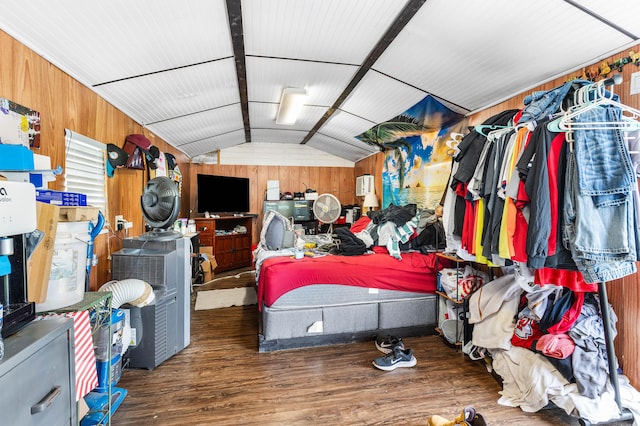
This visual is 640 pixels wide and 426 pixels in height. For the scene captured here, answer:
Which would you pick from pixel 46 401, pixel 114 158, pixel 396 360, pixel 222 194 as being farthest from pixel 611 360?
pixel 222 194

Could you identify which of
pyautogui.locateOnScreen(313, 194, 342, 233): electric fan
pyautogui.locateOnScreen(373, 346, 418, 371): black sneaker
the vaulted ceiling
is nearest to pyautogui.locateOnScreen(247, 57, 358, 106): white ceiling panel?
the vaulted ceiling

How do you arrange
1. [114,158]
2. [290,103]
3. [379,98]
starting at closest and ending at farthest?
[114,158] < [379,98] < [290,103]

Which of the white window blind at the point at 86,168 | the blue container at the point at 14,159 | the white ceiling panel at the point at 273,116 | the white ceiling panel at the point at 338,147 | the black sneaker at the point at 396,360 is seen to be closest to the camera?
the blue container at the point at 14,159

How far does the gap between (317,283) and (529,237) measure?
1.61 metres

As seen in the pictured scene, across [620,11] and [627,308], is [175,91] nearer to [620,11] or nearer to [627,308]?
[620,11]

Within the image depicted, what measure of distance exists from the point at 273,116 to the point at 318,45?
2.10 meters

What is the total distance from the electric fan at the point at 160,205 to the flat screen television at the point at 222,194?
2.81m

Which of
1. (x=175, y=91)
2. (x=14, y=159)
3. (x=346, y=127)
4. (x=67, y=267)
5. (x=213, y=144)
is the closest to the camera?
(x=14, y=159)

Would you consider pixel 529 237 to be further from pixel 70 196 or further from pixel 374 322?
pixel 70 196

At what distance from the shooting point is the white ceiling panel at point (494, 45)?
5.43 feet

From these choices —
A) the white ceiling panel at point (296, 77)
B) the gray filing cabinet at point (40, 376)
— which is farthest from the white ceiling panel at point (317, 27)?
the gray filing cabinet at point (40, 376)

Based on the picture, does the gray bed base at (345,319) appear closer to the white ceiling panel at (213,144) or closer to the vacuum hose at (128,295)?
the vacuum hose at (128,295)

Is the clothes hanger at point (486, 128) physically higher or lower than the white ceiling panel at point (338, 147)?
lower

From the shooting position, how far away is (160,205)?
8.29ft
